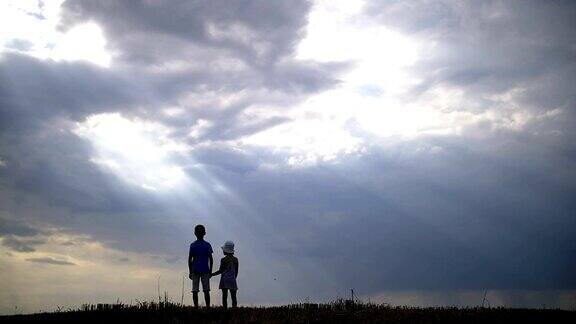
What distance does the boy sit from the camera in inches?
611

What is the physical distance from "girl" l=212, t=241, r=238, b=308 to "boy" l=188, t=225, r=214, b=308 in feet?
1.28

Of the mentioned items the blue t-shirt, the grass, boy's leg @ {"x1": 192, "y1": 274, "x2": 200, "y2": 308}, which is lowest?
the grass

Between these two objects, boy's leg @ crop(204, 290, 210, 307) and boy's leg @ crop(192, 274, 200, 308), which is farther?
boy's leg @ crop(204, 290, 210, 307)

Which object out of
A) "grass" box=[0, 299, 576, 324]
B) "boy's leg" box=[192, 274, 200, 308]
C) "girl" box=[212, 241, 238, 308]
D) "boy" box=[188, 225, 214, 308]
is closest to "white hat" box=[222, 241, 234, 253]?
"girl" box=[212, 241, 238, 308]

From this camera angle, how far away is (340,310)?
1487 centimetres

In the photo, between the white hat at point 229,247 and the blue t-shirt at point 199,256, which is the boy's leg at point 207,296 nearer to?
the blue t-shirt at point 199,256

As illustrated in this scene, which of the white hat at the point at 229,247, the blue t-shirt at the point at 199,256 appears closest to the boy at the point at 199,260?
the blue t-shirt at the point at 199,256

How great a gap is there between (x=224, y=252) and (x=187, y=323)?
13.1ft

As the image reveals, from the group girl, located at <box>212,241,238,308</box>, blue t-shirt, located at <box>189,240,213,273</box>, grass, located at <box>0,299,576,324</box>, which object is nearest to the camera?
grass, located at <box>0,299,576,324</box>

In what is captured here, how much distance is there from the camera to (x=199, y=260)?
15531mm

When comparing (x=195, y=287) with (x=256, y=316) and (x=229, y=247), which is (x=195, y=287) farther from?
(x=256, y=316)

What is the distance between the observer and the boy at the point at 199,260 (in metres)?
15.5

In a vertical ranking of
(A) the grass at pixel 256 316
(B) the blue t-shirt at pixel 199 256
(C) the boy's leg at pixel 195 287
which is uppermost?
(B) the blue t-shirt at pixel 199 256

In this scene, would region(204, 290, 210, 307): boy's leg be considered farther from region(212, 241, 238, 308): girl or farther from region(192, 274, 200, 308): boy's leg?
region(212, 241, 238, 308): girl
